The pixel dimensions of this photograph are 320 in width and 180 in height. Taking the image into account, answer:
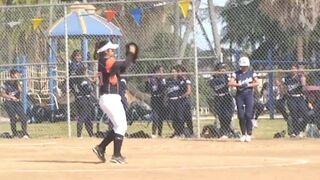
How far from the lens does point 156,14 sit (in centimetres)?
2325

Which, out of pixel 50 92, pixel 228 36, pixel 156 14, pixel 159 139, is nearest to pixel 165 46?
pixel 156 14

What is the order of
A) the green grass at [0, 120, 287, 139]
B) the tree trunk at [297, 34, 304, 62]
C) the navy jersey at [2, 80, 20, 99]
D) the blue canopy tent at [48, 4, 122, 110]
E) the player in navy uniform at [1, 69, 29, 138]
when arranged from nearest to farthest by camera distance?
the player in navy uniform at [1, 69, 29, 138] < the navy jersey at [2, 80, 20, 99] < the green grass at [0, 120, 287, 139] < the blue canopy tent at [48, 4, 122, 110] < the tree trunk at [297, 34, 304, 62]

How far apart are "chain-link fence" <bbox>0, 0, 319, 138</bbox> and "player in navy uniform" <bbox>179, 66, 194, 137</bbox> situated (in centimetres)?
2

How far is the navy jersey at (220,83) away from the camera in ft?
67.0

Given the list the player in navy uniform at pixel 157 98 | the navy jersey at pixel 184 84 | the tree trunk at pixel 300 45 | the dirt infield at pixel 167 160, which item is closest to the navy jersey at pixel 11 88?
the dirt infield at pixel 167 160

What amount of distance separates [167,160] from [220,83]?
6629 mm

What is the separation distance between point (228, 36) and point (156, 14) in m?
24.2

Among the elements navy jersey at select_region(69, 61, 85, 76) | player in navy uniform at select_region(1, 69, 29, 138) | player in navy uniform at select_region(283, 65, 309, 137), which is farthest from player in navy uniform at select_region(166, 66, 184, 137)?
player in navy uniform at select_region(1, 69, 29, 138)

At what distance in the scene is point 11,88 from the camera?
71.4ft

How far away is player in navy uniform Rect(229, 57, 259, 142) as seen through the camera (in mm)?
18797

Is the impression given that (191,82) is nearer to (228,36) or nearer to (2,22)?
(2,22)

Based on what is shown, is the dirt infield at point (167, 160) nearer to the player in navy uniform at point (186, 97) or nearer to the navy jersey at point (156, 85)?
the player in navy uniform at point (186, 97)

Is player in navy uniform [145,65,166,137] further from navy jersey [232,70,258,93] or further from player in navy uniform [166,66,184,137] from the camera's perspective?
navy jersey [232,70,258,93]

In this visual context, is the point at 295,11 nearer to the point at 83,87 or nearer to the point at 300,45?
the point at 300,45
